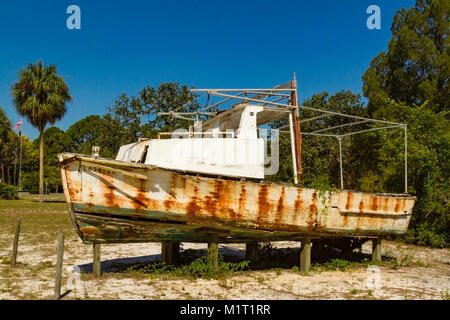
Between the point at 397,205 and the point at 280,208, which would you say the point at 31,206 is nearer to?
the point at 280,208

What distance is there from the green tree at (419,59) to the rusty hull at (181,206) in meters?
11.8

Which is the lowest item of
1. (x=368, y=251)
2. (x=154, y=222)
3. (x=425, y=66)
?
(x=368, y=251)

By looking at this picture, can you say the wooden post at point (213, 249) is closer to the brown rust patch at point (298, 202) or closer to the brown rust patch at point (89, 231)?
the brown rust patch at point (298, 202)

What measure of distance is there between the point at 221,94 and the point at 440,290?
6.36 meters

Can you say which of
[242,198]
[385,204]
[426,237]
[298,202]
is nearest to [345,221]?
[385,204]

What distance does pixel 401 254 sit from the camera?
12891 millimetres

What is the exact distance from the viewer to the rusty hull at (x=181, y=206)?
762 cm

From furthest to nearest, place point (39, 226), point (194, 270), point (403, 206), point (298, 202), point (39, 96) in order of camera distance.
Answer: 1. point (39, 96)
2. point (39, 226)
3. point (403, 206)
4. point (298, 202)
5. point (194, 270)

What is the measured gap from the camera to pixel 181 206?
26.2 ft

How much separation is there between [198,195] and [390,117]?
14.4 meters

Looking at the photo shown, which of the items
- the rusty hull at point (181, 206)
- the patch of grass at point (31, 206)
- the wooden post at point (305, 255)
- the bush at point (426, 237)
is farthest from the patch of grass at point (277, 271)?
the patch of grass at point (31, 206)

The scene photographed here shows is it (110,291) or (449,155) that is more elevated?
(449,155)

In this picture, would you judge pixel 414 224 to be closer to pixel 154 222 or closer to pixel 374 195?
pixel 374 195
